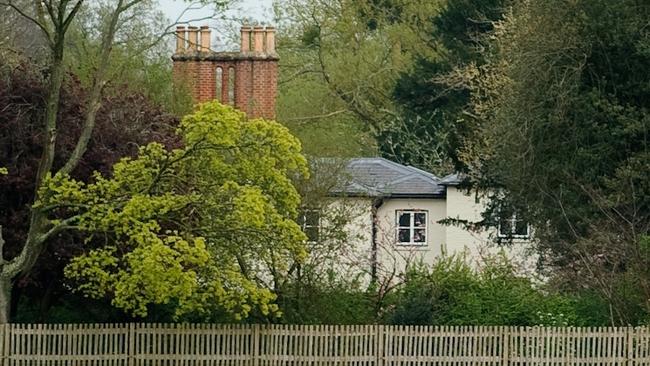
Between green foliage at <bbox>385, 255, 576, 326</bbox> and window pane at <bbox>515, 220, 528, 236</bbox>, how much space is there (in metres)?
5.84

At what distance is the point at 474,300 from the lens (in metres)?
28.5

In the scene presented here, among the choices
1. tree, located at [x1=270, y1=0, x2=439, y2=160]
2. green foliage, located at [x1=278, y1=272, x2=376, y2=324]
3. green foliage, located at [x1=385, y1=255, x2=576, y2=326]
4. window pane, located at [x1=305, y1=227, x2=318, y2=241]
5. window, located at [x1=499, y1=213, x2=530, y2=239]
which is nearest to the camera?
green foliage, located at [x1=278, y1=272, x2=376, y2=324]

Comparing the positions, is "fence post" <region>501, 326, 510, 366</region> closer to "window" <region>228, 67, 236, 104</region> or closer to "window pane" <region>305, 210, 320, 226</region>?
"window pane" <region>305, 210, 320, 226</region>

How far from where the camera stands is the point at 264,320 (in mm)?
26953

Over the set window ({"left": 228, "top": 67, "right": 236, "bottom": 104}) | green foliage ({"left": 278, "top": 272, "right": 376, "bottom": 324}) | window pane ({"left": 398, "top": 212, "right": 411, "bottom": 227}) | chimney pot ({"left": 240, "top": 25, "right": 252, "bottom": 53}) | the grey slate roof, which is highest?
chimney pot ({"left": 240, "top": 25, "right": 252, "bottom": 53})

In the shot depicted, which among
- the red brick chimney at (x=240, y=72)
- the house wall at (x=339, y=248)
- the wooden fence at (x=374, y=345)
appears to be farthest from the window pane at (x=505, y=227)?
the wooden fence at (x=374, y=345)

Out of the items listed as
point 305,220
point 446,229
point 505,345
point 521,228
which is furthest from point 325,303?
point 446,229

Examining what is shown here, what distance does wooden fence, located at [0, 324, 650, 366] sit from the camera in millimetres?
24984

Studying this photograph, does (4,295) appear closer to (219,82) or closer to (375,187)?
(219,82)

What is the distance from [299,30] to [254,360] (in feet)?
106

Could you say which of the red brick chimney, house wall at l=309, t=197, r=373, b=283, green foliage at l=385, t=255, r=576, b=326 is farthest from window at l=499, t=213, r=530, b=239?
the red brick chimney

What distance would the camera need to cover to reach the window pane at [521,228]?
35331 millimetres

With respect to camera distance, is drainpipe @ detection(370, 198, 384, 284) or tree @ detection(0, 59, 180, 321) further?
drainpipe @ detection(370, 198, 384, 284)

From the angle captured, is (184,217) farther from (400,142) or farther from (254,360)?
(400,142)
